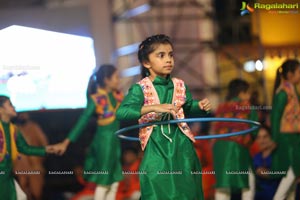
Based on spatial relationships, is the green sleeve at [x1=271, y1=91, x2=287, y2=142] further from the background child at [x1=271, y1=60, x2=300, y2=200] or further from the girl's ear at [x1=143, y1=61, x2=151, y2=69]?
the girl's ear at [x1=143, y1=61, x2=151, y2=69]

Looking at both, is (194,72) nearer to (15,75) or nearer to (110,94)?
(110,94)

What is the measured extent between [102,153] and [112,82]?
21.3 inches

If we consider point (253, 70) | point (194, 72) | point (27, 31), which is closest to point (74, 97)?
point (27, 31)

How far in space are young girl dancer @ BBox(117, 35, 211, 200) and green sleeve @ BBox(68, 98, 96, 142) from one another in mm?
1018

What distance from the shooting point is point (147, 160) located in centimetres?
379

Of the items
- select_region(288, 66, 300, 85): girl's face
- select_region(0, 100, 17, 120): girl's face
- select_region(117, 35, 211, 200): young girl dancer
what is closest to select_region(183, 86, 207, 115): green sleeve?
select_region(117, 35, 211, 200): young girl dancer

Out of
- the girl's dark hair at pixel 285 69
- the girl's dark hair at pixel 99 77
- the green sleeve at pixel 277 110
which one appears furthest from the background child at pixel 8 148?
the girl's dark hair at pixel 285 69

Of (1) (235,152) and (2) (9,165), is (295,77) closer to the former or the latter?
(1) (235,152)

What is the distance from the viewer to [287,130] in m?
5.00

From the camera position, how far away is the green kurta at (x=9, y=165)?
4.69 metres

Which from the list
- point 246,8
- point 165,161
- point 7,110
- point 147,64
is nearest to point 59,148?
point 7,110

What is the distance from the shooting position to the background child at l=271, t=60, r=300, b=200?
16.4 feet

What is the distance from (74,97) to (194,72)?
3.43 feet

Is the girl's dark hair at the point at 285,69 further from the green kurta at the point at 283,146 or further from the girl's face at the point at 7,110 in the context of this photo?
the girl's face at the point at 7,110
